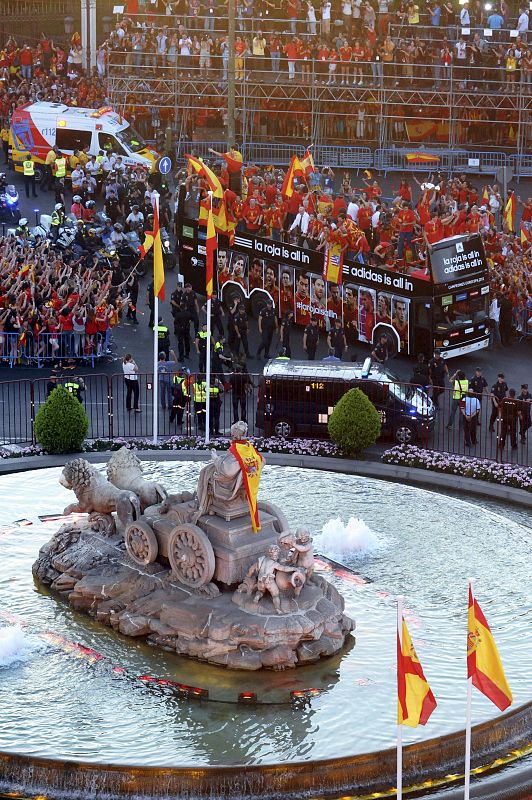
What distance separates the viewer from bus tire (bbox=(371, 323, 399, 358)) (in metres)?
44.6

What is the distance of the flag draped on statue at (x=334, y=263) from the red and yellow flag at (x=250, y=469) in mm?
20184

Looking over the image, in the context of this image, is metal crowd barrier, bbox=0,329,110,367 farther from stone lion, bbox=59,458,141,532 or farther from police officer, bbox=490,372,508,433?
stone lion, bbox=59,458,141,532

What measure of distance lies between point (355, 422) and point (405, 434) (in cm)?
222

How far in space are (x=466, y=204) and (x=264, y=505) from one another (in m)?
27.7

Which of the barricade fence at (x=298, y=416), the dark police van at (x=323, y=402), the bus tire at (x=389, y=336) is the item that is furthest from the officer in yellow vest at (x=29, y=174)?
the dark police van at (x=323, y=402)

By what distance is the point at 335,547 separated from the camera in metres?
28.9

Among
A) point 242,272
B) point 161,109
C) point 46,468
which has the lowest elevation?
point 46,468

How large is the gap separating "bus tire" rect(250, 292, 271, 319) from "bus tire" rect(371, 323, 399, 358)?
398 centimetres

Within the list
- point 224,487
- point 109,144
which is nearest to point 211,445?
point 224,487

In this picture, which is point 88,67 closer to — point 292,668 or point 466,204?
point 466,204

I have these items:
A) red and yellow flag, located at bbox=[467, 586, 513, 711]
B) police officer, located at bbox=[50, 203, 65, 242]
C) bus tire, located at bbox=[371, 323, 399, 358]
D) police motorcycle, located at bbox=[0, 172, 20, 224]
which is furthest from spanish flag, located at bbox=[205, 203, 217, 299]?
police motorcycle, located at bbox=[0, 172, 20, 224]

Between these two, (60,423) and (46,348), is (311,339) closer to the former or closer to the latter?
(46,348)

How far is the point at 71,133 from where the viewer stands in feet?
196

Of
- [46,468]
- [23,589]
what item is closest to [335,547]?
[23,589]
